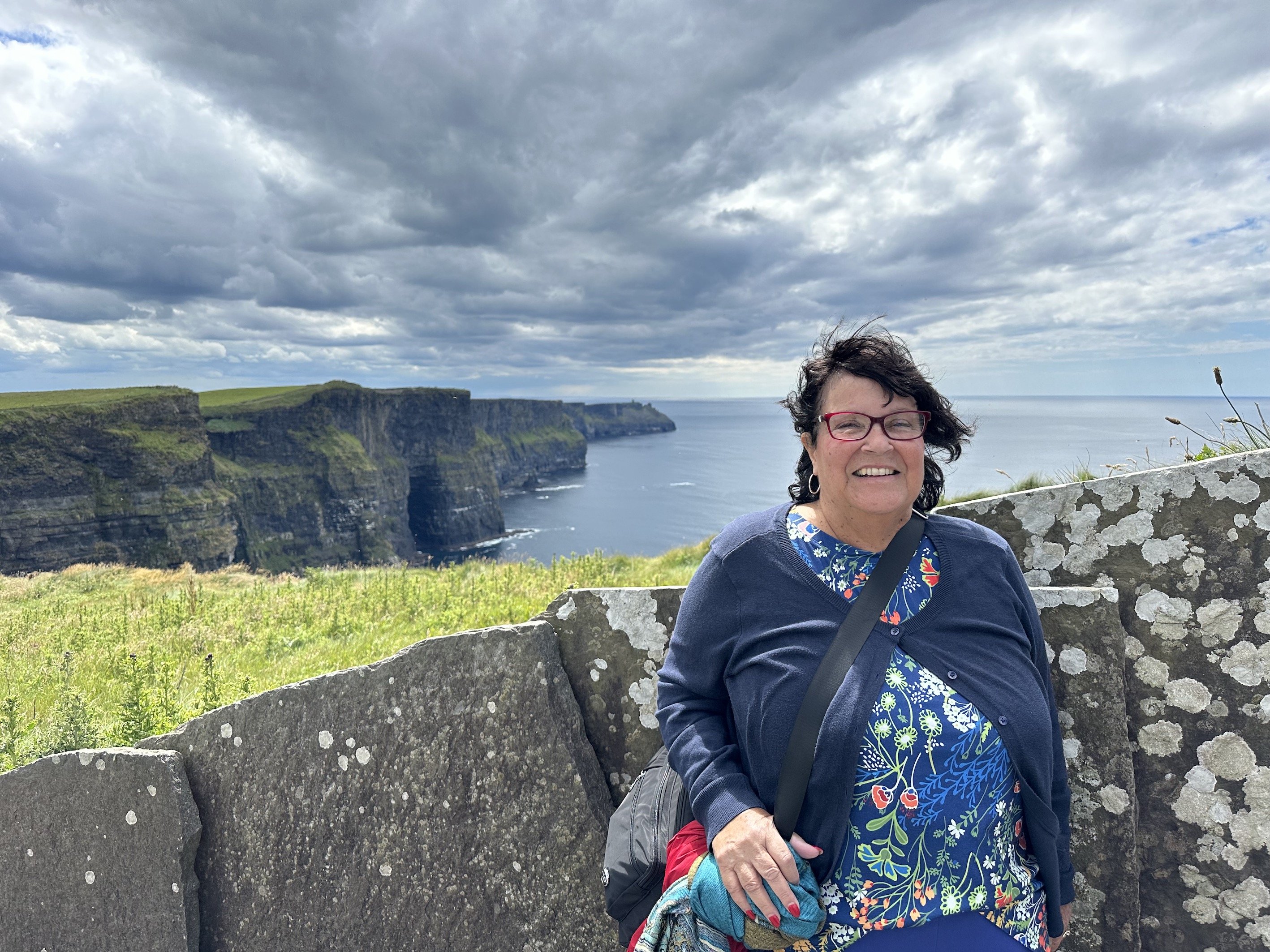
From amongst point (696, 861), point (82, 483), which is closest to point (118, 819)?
point (696, 861)

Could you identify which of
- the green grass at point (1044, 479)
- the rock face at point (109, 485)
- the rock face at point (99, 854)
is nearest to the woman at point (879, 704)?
the rock face at point (99, 854)

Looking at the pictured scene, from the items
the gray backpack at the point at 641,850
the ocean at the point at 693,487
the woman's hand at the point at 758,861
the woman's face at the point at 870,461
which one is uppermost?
the woman's face at the point at 870,461

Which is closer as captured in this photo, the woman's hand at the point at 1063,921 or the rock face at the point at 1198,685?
the woman's hand at the point at 1063,921

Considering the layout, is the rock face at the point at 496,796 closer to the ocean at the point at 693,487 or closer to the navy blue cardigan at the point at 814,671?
the navy blue cardigan at the point at 814,671

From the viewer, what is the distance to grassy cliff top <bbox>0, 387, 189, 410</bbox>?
7362 centimetres

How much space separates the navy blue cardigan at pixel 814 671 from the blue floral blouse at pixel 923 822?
0.17 feet

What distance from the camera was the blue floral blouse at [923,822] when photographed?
2020 millimetres

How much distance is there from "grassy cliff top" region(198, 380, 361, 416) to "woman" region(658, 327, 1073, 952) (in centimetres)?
11232

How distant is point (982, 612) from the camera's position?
2.26 meters

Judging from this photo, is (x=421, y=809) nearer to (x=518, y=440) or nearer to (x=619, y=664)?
(x=619, y=664)

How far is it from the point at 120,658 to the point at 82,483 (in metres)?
84.8

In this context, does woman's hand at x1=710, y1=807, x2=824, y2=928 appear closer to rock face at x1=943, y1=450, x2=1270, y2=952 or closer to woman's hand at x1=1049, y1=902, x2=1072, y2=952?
woman's hand at x1=1049, y1=902, x2=1072, y2=952

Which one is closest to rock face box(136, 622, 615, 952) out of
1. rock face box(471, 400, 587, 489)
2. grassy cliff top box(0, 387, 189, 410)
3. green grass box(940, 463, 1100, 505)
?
green grass box(940, 463, 1100, 505)

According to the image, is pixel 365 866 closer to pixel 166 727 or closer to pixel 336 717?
pixel 336 717
